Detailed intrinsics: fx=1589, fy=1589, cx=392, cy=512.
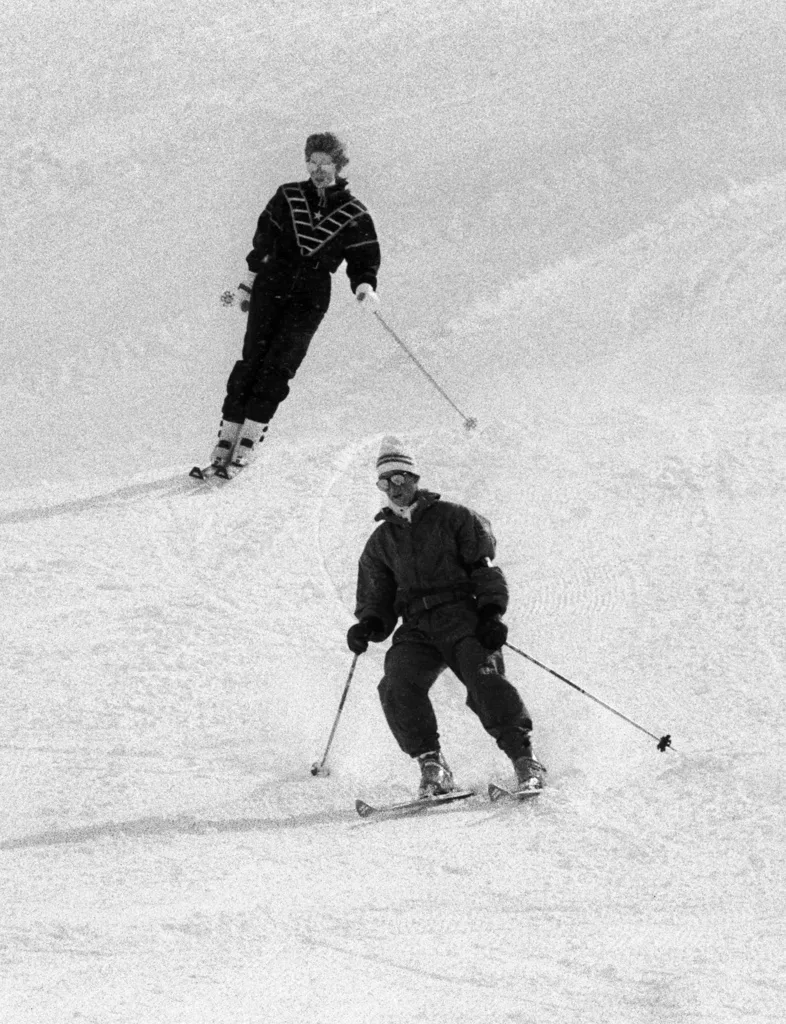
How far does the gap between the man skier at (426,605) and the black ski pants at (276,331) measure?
93.8 inches

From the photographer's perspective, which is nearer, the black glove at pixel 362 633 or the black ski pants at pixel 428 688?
the black ski pants at pixel 428 688

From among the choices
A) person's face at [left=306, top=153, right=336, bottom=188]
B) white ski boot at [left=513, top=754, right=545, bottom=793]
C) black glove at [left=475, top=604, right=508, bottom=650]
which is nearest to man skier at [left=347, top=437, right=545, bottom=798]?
black glove at [left=475, top=604, right=508, bottom=650]

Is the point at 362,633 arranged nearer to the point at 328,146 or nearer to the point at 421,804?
the point at 421,804

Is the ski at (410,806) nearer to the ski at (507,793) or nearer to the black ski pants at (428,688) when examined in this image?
the ski at (507,793)

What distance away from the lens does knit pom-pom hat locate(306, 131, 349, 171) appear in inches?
321

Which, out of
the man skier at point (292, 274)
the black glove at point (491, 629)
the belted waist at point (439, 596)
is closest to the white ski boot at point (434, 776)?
the black glove at point (491, 629)

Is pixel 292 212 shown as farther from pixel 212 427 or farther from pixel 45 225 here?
pixel 45 225

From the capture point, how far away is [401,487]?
6.43 meters

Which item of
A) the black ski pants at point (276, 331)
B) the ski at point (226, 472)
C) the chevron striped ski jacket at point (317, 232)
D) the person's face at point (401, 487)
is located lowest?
the person's face at point (401, 487)

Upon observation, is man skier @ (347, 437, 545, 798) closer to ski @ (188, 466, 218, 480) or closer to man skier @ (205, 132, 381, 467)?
man skier @ (205, 132, 381, 467)

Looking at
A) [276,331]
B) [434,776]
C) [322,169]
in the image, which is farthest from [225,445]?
[434,776]

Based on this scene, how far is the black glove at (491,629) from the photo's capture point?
20.2 ft

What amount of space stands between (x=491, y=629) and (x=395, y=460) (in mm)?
807

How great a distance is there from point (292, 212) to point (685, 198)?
15.7 feet
